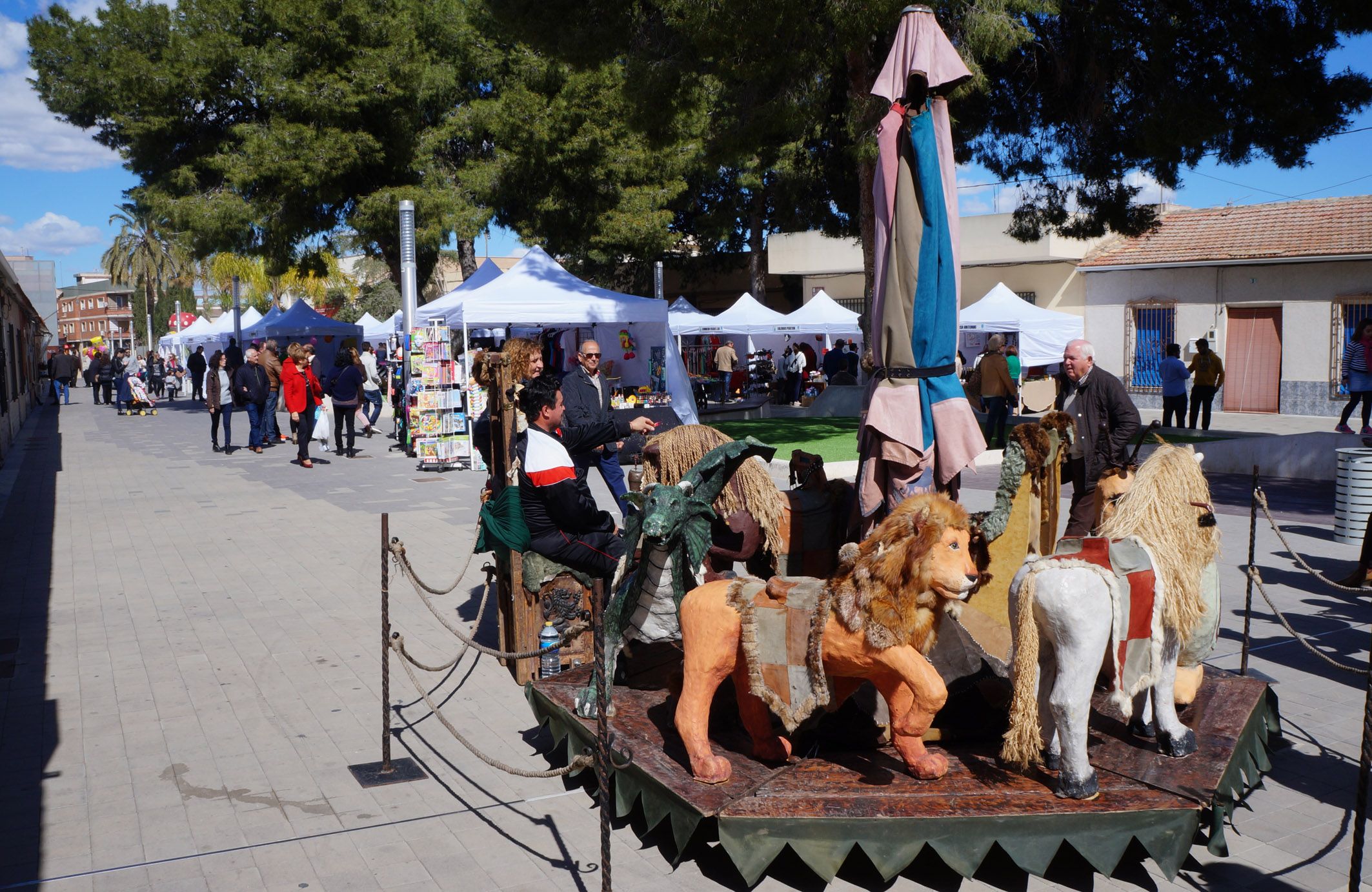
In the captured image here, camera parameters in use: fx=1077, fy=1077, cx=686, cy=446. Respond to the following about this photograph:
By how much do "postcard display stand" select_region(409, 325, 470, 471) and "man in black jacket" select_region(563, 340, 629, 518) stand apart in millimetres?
6901

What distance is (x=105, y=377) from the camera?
36.2 meters

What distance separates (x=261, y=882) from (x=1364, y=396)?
1625 cm

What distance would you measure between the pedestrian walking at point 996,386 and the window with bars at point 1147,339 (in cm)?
1273

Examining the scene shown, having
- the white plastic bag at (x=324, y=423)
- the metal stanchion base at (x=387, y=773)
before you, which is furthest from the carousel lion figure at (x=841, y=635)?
the white plastic bag at (x=324, y=423)

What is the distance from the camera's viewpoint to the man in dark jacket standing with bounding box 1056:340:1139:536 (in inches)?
268

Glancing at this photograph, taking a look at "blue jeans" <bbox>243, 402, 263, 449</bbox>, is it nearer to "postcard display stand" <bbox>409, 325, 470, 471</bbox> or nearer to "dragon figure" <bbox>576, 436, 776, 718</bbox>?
"postcard display stand" <bbox>409, 325, 470, 471</bbox>

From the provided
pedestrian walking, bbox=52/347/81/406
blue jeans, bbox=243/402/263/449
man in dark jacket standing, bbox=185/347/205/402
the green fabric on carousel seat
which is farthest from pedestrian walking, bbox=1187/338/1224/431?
pedestrian walking, bbox=52/347/81/406

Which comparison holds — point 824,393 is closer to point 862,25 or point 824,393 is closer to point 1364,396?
point 1364,396

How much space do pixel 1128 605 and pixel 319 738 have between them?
390 centimetres

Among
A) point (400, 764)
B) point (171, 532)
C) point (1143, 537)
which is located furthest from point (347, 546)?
point (1143, 537)

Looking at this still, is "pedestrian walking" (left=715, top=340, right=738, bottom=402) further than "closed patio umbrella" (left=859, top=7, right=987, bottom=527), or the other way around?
"pedestrian walking" (left=715, top=340, right=738, bottom=402)

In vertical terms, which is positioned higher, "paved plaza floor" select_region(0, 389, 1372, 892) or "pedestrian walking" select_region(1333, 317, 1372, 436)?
"pedestrian walking" select_region(1333, 317, 1372, 436)

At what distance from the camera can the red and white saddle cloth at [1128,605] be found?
3.88m

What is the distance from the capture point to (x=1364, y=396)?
15.4 m
